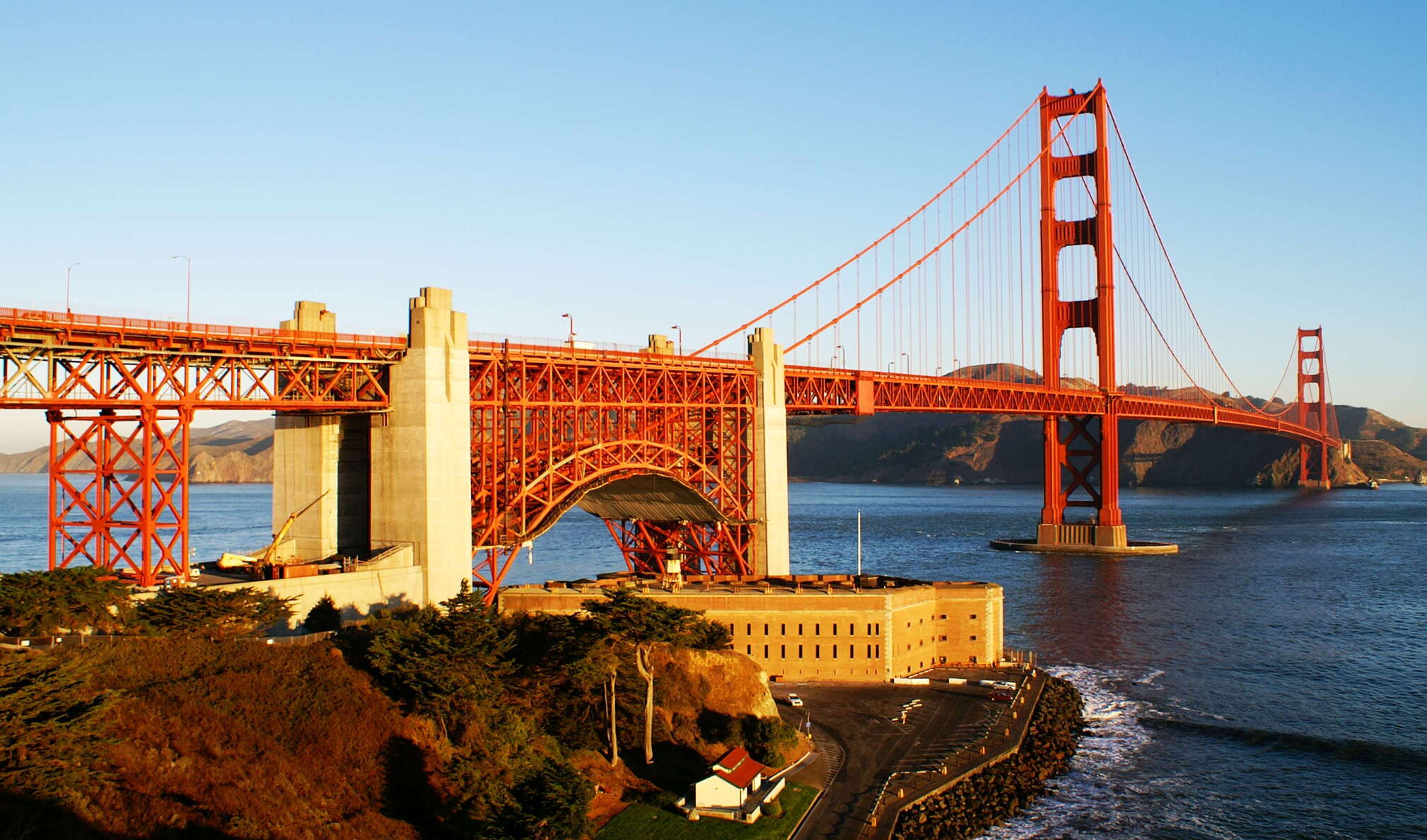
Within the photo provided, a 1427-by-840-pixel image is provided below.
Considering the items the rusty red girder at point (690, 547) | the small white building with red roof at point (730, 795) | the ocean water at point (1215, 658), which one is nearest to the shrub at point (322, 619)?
the small white building with red roof at point (730, 795)

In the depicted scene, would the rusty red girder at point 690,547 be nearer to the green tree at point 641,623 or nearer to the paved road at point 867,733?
the paved road at point 867,733

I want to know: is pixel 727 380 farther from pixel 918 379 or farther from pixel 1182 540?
pixel 1182 540

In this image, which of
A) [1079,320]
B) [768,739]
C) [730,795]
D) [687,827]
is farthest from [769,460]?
[1079,320]

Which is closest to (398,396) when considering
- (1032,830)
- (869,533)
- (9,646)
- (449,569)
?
(449,569)

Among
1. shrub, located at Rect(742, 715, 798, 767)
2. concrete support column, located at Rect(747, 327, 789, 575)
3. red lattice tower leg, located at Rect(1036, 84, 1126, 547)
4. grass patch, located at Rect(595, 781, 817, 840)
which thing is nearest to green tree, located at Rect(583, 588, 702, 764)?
shrub, located at Rect(742, 715, 798, 767)

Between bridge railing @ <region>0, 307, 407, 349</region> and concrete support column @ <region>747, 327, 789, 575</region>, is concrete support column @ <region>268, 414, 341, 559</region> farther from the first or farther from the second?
concrete support column @ <region>747, 327, 789, 575</region>

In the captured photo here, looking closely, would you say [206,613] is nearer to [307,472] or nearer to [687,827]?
[307,472]
